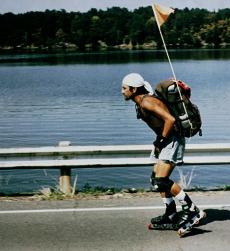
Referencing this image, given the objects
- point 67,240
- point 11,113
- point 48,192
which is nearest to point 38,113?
point 11,113

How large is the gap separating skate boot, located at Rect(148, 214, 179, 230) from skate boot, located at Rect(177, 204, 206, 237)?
17cm

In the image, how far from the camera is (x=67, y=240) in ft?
20.1

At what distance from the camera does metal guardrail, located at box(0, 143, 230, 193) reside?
8.23 m

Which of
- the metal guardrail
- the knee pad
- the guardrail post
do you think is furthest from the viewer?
the guardrail post

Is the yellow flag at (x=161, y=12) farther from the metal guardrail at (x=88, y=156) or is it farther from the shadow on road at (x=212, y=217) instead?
the shadow on road at (x=212, y=217)

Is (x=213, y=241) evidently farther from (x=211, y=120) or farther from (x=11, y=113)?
(x=11, y=113)

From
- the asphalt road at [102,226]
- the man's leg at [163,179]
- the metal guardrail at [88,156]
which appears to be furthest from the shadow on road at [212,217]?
the metal guardrail at [88,156]

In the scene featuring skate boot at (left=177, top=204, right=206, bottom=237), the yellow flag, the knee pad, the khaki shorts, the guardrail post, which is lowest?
the guardrail post

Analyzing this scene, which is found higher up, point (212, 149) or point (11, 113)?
point (212, 149)

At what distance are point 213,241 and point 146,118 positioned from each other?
1.60 m

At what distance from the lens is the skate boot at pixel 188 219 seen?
6.17m

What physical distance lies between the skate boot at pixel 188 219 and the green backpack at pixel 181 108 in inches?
36.2

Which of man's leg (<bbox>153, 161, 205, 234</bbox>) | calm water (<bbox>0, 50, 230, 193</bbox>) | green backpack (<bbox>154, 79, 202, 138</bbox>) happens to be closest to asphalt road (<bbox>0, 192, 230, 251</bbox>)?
man's leg (<bbox>153, 161, 205, 234</bbox>)

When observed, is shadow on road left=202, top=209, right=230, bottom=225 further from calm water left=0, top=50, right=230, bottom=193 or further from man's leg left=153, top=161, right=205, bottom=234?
calm water left=0, top=50, right=230, bottom=193
